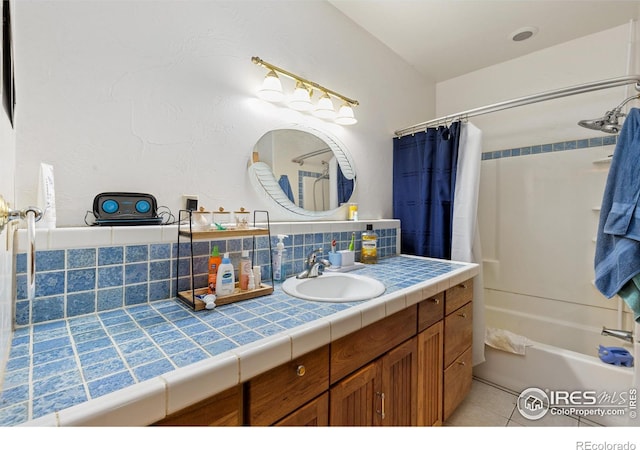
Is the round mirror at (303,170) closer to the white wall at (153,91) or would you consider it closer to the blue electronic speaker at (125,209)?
the white wall at (153,91)

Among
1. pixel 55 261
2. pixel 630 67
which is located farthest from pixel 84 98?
pixel 630 67

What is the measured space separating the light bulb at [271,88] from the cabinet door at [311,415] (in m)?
1.26

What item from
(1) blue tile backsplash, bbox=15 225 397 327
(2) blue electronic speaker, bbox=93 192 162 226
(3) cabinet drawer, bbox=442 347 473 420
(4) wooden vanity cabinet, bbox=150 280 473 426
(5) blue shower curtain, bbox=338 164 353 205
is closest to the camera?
(4) wooden vanity cabinet, bbox=150 280 473 426

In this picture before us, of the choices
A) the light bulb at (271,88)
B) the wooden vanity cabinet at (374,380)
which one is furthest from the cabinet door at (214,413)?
the light bulb at (271,88)

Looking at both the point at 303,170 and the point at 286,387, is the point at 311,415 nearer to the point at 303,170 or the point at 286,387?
the point at 286,387

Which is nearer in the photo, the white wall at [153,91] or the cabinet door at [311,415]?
the cabinet door at [311,415]

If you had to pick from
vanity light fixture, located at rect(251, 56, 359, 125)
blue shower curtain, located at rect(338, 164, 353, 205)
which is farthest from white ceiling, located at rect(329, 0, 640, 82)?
blue shower curtain, located at rect(338, 164, 353, 205)

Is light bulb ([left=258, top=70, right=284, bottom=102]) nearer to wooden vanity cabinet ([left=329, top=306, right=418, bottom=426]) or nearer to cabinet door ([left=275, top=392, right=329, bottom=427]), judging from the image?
wooden vanity cabinet ([left=329, top=306, right=418, bottom=426])

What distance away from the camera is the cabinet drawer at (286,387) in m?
0.65

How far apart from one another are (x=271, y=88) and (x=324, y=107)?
36 cm

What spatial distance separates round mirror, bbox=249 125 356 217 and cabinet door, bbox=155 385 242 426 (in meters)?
0.94

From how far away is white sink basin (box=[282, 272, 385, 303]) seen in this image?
121 centimetres

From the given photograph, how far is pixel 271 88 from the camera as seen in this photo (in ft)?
4.32

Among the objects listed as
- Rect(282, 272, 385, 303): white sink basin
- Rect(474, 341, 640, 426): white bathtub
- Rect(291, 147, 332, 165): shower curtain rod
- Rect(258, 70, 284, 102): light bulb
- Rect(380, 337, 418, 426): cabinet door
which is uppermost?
Rect(258, 70, 284, 102): light bulb
